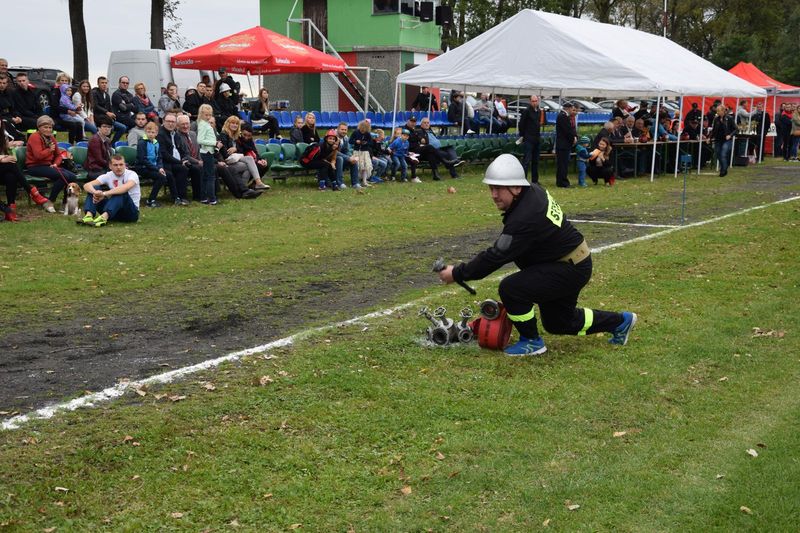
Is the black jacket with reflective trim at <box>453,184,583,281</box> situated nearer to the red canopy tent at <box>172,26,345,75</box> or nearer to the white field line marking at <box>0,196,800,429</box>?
the white field line marking at <box>0,196,800,429</box>

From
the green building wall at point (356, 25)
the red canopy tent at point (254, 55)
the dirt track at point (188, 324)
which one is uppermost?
the green building wall at point (356, 25)

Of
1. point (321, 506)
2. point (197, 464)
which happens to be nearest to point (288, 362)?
point (197, 464)

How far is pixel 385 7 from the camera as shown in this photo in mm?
40812

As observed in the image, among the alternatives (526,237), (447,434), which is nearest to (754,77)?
(526,237)

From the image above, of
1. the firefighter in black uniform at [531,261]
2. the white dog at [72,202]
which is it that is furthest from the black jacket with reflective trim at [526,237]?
the white dog at [72,202]

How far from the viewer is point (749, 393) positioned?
6.68 metres

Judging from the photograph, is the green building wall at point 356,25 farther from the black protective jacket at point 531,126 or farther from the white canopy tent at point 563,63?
the black protective jacket at point 531,126

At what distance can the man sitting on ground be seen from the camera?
14.1 m

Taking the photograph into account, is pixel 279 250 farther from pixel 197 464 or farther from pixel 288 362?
pixel 197 464

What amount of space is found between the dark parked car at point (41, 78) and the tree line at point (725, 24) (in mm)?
35699

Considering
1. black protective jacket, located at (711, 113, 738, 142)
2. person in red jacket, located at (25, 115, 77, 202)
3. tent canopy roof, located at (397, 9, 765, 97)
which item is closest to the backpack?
person in red jacket, located at (25, 115, 77, 202)

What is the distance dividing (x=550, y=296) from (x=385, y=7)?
1399 inches

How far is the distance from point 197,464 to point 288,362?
196cm

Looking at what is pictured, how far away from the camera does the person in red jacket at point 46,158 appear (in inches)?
605
